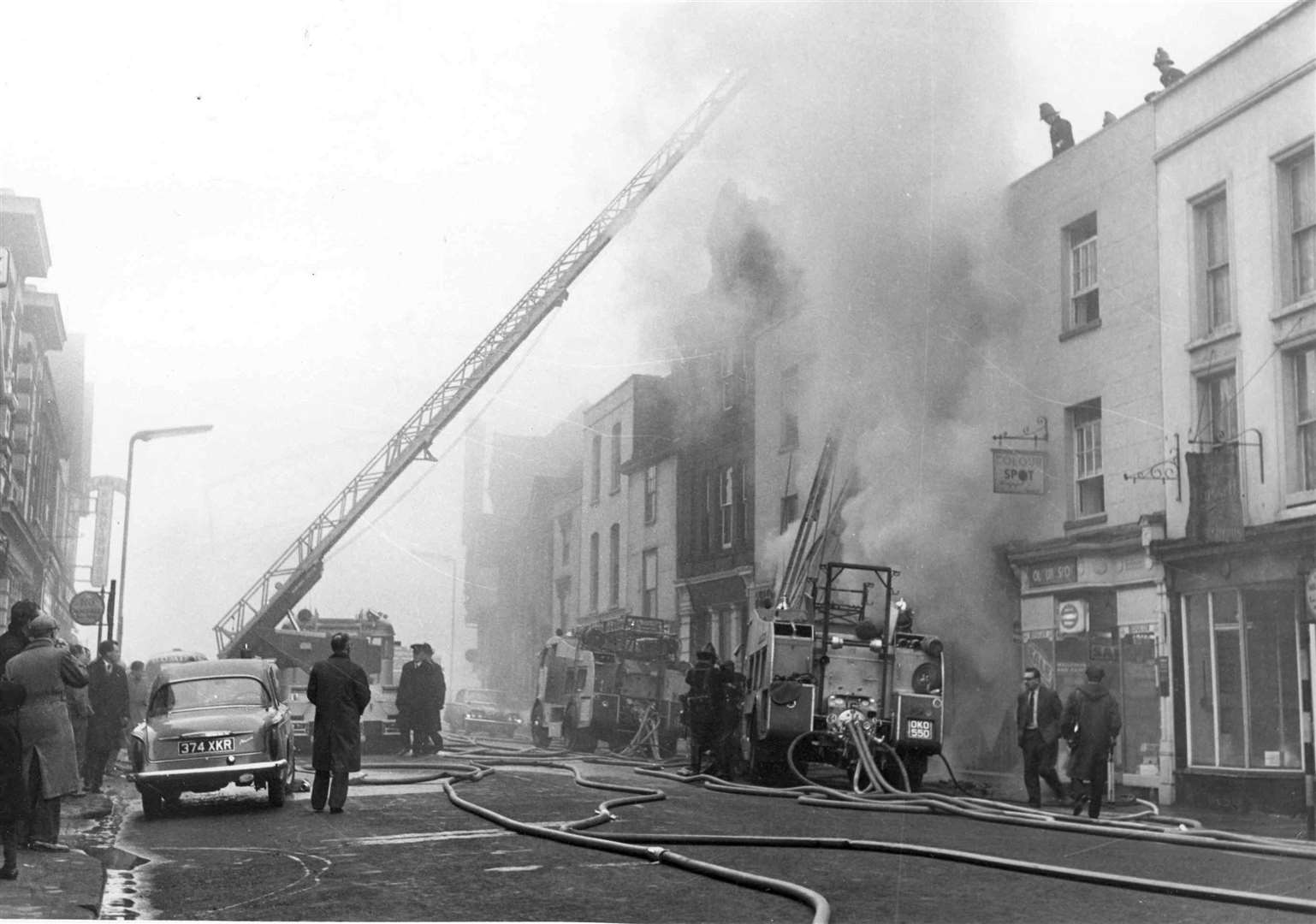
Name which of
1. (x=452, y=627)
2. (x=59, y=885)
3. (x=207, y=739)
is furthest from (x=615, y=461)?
(x=59, y=885)

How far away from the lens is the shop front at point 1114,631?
702 inches

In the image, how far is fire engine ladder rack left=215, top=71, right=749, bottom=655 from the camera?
70.2ft

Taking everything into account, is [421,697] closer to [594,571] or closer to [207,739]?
[207,739]

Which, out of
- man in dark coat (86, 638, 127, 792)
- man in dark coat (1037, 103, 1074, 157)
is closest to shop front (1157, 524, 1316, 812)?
man in dark coat (1037, 103, 1074, 157)

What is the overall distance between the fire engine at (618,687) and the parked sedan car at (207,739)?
13.9 meters

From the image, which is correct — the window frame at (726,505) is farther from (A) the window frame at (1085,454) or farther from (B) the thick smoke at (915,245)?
(A) the window frame at (1085,454)

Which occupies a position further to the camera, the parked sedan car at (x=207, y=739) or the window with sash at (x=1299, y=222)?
the window with sash at (x=1299, y=222)

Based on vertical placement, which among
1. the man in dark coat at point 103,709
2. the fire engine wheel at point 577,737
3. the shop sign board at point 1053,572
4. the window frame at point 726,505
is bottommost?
the fire engine wheel at point 577,737

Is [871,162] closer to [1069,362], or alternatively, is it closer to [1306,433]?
[1069,362]

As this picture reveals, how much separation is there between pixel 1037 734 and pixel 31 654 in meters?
11.0

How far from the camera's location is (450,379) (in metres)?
25.9

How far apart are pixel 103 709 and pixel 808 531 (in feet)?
37.3

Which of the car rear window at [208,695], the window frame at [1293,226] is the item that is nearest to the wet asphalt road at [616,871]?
the car rear window at [208,695]

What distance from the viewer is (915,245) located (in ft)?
75.0
